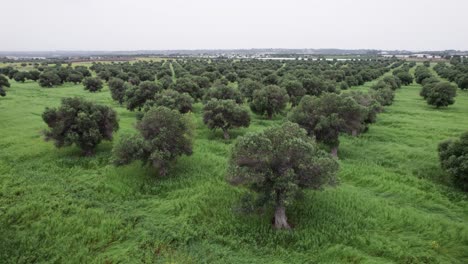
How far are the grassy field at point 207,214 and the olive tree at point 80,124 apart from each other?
228 centimetres

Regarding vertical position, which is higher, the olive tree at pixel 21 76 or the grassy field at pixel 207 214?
the olive tree at pixel 21 76

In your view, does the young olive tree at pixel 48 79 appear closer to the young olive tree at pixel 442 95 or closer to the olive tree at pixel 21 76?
the olive tree at pixel 21 76

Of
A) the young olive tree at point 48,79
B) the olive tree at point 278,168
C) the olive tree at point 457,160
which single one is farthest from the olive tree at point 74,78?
the olive tree at point 457,160

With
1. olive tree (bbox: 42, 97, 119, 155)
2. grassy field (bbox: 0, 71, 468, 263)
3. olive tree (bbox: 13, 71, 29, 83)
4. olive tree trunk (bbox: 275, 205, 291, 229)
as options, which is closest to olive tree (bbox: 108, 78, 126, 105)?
grassy field (bbox: 0, 71, 468, 263)

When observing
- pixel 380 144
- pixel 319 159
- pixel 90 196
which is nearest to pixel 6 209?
pixel 90 196

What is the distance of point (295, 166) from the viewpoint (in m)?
24.5

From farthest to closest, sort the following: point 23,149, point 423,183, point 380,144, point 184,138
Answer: point 380,144
point 23,149
point 184,138
point 423,183

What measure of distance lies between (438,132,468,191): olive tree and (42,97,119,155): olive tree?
37770 millimetres

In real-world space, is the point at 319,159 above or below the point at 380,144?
above

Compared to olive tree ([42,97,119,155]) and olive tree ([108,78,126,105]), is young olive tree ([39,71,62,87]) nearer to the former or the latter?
olive tree ([108,78,126,105])

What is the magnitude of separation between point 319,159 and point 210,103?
2599 cm

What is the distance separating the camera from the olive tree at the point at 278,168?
23.5 m

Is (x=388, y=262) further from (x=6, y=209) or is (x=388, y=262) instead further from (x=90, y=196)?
(x=6, y=209)

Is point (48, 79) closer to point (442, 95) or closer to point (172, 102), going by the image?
point (172, 102)
